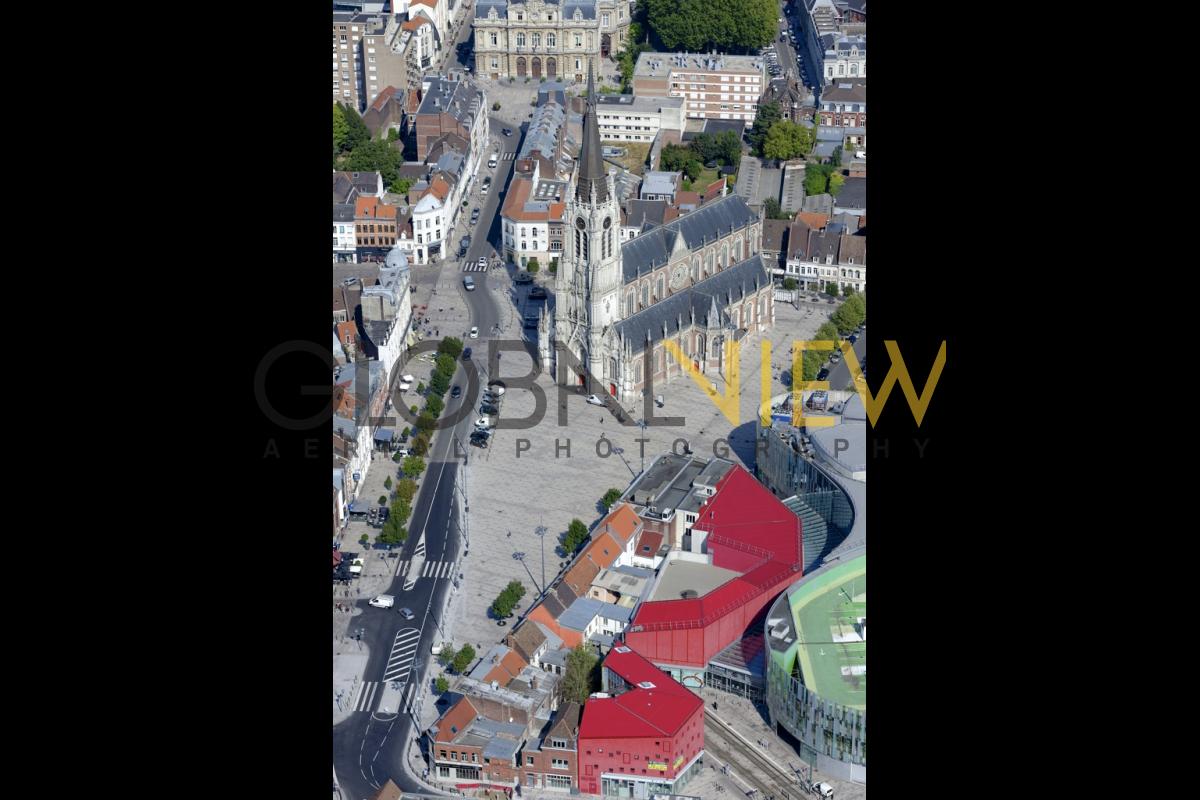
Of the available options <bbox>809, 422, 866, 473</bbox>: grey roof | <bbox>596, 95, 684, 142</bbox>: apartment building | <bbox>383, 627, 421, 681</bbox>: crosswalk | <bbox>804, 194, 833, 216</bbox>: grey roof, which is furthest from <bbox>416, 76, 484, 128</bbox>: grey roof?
<bbox>383, 627, 421, 681</bbox>: crosswalk

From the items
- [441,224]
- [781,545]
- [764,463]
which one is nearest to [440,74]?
[441,224]

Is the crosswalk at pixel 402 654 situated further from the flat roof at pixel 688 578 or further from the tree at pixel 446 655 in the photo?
the flat roof at pixel 688 578

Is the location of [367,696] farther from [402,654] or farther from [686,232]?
[686,232]

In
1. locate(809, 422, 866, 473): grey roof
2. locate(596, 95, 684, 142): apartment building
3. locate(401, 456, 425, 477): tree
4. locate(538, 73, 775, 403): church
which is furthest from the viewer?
locate(596, 95, 684, 142): apartment building

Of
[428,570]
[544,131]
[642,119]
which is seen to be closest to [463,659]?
[428,570]

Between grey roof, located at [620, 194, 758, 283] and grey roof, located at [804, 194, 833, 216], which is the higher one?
grey roof, located at [804, 194, 833, 216]

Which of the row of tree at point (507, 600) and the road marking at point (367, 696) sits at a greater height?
the row of tree at point (507, 600)

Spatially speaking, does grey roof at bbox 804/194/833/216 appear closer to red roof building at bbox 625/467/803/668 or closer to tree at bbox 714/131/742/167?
tree at bbox 714/131/742/167

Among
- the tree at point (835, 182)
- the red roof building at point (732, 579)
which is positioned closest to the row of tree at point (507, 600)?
the red roof building at point (732, 579)
